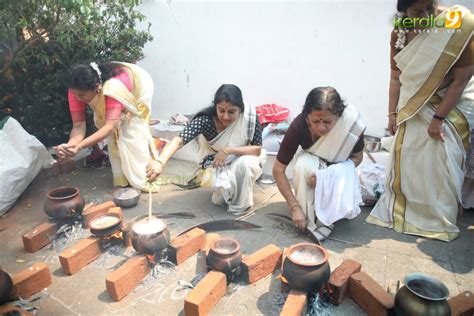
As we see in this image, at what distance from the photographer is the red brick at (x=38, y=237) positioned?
2.87 m

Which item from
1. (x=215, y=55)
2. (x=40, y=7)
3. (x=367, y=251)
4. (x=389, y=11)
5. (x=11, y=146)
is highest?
(x=40, y=7)

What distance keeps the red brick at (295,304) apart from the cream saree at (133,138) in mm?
2159

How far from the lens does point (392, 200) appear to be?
317 centimetres

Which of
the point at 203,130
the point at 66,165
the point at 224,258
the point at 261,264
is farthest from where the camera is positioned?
the point at 66,165

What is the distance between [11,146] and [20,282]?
1.80 m

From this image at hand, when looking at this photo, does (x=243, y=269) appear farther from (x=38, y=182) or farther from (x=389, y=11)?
(x=389, y=11)

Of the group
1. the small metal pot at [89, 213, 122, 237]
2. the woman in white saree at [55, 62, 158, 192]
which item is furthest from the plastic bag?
the small metal pot at [89, 213, 122, 237]

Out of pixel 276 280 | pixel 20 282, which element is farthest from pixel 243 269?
pixel 20 282

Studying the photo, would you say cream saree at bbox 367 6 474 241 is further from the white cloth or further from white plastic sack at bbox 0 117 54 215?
white plastic sack at bbox 0 117 54 215

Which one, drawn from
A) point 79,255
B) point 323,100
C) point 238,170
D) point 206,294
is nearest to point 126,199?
point 79,255

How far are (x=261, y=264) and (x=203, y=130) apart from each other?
1476 millimetres

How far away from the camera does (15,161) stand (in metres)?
3.62

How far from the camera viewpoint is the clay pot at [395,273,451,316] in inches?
70.9

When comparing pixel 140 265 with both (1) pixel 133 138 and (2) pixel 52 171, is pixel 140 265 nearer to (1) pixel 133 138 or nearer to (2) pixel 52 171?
(1) pixel 133 138
